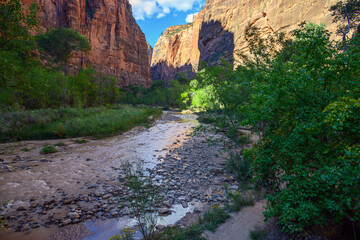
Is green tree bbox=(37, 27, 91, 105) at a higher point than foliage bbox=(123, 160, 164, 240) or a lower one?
higher

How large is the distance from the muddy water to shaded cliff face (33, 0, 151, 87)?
4924 cm

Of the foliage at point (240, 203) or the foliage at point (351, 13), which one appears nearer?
the foliage at point (240, 203)

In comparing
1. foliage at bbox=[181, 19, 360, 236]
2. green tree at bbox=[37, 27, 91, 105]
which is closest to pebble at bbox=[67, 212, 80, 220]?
foliage at bbox=[181, 19, 360, 236]

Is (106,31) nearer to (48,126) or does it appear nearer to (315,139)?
(48,126)

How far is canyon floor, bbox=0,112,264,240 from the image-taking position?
4051mm

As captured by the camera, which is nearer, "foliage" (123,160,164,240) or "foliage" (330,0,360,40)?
"foliage" (123,160,164,240)

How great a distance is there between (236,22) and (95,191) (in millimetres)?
66547

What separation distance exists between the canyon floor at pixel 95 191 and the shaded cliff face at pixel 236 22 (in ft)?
18.5

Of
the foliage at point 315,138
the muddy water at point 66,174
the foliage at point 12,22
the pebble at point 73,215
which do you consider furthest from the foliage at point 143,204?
the foliage at point 12,22

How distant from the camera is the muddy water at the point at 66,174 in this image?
13.5 feet

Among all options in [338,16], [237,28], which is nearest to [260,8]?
[237,28]

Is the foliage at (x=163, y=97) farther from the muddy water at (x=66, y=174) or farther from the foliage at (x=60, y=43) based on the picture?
the muddy water at (x=66, y=174)

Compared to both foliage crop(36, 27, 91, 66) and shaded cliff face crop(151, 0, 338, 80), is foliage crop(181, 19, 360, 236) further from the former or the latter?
foliage crop(36, 27, 91, 66)

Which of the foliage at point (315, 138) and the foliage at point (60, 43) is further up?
the foliage at point (60, 43)
